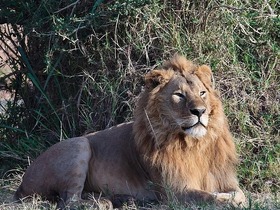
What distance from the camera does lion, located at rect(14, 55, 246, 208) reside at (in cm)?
578

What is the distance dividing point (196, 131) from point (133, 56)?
1.75 metres

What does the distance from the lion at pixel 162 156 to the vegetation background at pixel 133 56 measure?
0.82 metres

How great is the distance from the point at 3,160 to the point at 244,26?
260 cm

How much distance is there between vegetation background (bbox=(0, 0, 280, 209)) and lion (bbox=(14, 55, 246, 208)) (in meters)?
0.82

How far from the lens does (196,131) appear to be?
224 inches

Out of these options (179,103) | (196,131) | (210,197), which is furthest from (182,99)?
(210,197)

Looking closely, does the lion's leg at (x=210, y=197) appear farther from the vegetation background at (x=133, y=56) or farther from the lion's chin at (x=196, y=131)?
the vegetation background at (x=133, y=56)

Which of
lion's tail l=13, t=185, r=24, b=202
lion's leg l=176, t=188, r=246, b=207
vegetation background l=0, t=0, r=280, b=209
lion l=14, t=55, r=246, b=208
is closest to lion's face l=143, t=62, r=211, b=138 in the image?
lion l=14, t=55, r=246, b=208

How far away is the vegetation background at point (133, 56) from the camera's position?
705 centimetres

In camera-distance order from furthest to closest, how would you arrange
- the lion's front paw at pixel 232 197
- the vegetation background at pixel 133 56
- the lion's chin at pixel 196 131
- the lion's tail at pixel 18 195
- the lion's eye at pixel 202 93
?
the vegetation background at pixel 133 56
the lion's tail at pixel 18 195
the lion's eye at pixel 202 93
the lion's chin at pixel 196 131
the lion's front paw at pixel 232 197

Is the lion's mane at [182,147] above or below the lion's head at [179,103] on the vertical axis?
below

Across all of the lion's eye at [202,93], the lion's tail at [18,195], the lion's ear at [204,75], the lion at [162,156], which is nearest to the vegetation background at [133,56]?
the lion's tail at [18,195]

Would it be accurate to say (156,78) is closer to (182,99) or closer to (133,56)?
(182,99)

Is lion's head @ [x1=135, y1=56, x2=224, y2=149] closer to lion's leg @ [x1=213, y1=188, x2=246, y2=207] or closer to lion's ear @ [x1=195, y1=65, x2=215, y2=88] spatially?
lion's ear @ [x1=195, y1=65, x2=215, y2=88]
